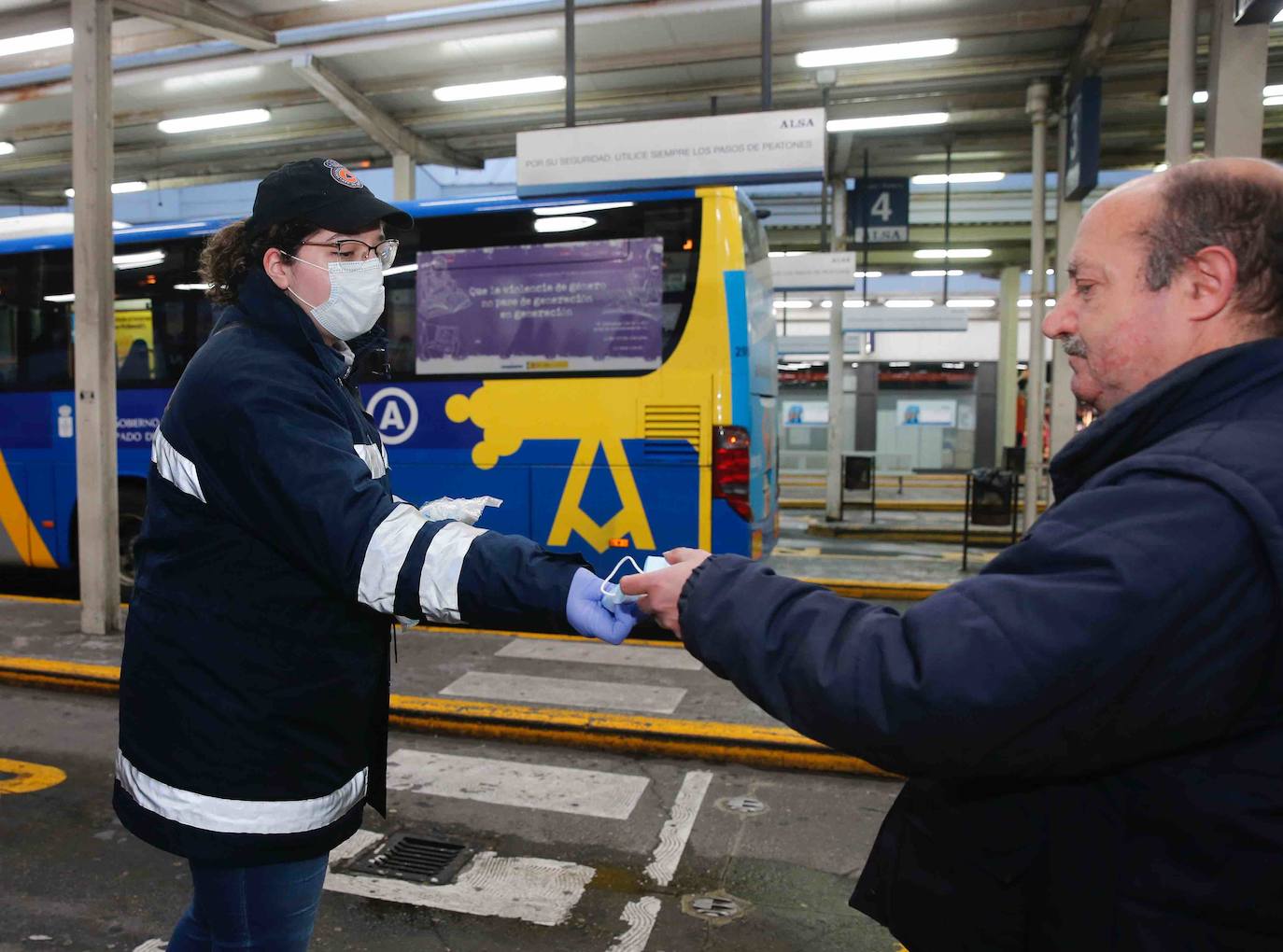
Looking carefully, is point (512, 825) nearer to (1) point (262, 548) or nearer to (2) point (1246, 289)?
(1) point (262, 548)

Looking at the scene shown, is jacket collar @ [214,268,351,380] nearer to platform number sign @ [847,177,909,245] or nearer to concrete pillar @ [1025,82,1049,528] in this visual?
concrete pillar @ [1025,82,1049,528]

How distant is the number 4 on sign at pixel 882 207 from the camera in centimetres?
1380

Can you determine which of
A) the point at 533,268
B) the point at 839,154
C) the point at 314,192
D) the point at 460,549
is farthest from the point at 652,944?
the point at 839,154

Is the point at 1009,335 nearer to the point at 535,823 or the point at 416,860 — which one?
the point at 535,823

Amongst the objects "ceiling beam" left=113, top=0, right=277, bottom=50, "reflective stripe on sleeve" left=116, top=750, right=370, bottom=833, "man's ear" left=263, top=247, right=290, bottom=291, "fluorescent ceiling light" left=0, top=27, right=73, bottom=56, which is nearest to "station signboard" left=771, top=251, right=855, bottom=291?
"ceiling beam" left=113, top=0, right=277, bottom=50

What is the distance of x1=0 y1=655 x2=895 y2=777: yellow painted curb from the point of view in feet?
13.9

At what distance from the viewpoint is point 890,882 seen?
132 cm

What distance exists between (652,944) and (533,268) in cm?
529

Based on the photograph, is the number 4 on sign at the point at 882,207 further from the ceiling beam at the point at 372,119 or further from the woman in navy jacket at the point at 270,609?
the woman in navy jacket at the point at 270,609

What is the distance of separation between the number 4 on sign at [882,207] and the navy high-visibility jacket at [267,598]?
525 inches

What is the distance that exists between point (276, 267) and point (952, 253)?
20.3 metres

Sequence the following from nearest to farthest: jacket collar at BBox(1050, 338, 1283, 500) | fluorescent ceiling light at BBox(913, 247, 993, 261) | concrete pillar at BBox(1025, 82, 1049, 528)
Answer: jacket collar at BBox(1050, 338, 1283, 500), concrete pillar at BBox(1025, 82, 1049, 528), fluorescent ceiling light at BBox(913, 247, 993, 261)

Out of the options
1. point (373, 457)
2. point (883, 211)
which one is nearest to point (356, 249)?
point (373, 457)

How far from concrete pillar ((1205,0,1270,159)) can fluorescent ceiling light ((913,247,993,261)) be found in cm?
1386
